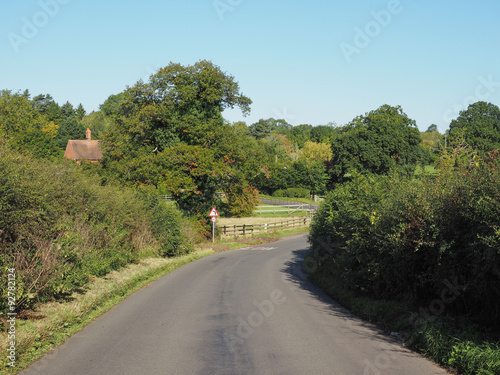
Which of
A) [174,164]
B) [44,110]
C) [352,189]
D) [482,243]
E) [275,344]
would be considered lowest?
[275,344]

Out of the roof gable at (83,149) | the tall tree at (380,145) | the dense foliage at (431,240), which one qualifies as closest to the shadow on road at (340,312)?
the dense foliage at (431,240)

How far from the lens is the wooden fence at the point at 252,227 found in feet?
135

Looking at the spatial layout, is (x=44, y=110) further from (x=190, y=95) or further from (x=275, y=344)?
(x=275, y=344)

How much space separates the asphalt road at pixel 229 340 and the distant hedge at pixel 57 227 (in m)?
1.69

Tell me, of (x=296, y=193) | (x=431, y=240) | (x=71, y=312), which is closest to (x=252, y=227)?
(x=71, y=312)

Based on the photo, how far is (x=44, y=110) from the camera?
372ft

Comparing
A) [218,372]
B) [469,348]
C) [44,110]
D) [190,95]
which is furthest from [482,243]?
[44,110]

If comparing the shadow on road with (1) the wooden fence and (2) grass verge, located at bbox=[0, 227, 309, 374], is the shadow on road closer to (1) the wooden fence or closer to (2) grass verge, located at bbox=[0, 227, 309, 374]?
(2) grass verge, located at bbox=[0, 227, 309, 374]

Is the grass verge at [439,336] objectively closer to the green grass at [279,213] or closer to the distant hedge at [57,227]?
the distant hedge at [57,227]

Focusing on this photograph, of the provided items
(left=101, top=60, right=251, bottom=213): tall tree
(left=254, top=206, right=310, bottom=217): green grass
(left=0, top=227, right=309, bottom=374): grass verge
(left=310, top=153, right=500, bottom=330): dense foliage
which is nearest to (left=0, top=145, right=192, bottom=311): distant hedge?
(left=0, top=227, right=309, bottom=374): grass verge

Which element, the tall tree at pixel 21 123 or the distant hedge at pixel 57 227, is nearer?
the distant hedge at pixel 57 227

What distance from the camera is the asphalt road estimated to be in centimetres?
755

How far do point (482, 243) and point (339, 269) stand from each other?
9.63 metres

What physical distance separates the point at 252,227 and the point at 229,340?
111 feet
